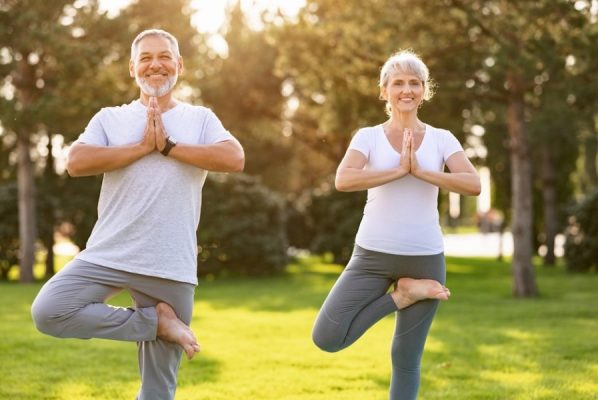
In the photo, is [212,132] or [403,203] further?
[403,203]

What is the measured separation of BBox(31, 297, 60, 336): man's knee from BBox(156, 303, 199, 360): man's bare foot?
54cm

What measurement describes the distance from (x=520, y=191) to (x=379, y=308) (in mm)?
11612

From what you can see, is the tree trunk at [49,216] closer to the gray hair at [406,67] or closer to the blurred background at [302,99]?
the blurred background at [302,99]

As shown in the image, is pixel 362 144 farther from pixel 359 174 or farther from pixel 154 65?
pixel 154 65

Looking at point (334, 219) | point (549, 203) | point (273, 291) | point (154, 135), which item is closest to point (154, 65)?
point (154, 135)

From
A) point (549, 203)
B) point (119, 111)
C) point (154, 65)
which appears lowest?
point (549, 203)

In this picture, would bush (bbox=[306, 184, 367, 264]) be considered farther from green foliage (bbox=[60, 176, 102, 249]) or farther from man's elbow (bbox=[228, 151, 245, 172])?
man's elbow (bbox=[228, 151, 245, 172])

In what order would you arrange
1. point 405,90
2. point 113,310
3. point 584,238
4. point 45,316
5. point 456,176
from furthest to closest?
1. point 584,238
2. point 405,90
3. point 456,176
4. point 113,310
5. point 45,316

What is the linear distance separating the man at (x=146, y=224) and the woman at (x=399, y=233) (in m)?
0.81

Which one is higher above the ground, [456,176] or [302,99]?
[302,99]

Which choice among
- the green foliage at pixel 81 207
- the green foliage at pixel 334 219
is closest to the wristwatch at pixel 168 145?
the green foliage at pixel 334 219

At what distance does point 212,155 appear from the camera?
15.1ft

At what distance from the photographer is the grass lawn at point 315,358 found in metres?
7.23

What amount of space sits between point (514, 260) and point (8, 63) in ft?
39.9
